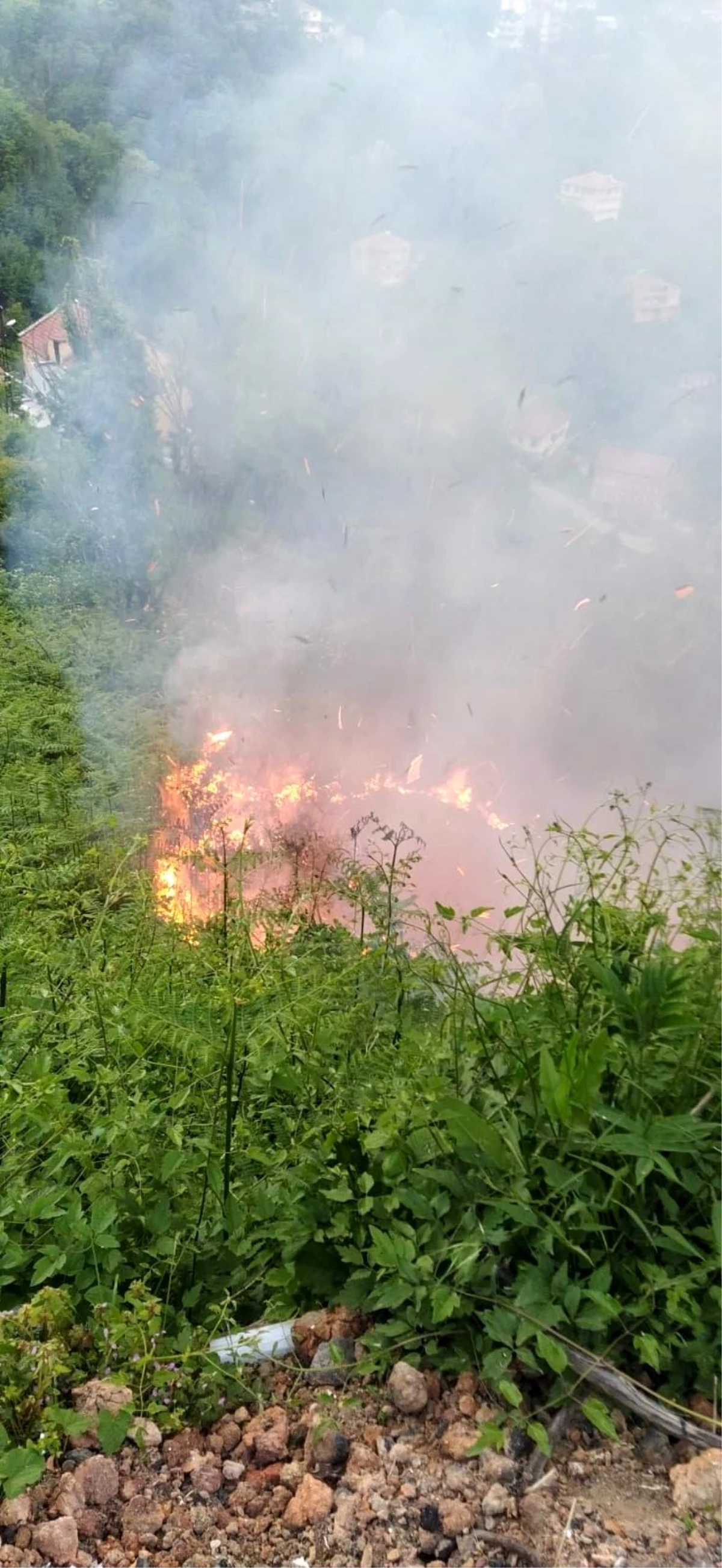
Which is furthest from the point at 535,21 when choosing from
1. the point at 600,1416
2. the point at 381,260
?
the point at 600,1416

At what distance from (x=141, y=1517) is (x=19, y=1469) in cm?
16

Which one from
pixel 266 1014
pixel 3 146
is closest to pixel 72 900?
pixel 266 1014

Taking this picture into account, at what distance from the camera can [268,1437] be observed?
1.32 metres

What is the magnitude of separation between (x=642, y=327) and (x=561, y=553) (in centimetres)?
306

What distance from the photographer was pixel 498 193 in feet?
34.6

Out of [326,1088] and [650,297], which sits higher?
[650,297]

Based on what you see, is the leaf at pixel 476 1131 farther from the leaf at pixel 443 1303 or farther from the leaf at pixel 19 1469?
the leaf at pixel 19 1469

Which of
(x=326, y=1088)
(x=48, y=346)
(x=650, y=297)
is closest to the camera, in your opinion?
(x=326, y=1088)

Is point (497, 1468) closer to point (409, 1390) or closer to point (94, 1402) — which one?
point (409, 1390)

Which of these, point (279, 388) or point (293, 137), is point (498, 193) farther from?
point (279, 388)

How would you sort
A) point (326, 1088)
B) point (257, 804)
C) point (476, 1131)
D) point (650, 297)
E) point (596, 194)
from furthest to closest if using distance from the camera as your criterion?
point (596, 194) → point (650, 297) → point (257, 804) → point (326, 1088) → point (476, 1131)

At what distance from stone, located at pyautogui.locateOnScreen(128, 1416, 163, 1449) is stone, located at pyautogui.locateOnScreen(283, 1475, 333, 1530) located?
0.20m

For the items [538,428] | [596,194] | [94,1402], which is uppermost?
[596,194]

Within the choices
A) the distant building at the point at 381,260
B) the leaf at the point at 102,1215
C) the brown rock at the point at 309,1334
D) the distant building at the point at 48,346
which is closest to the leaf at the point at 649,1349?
the brown rock at the point at 309,1334
